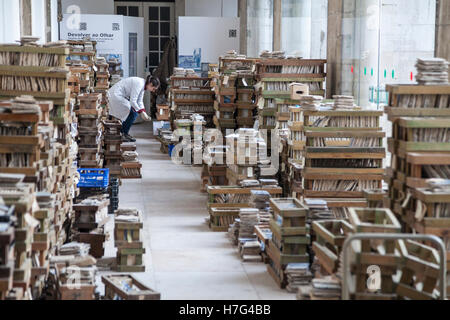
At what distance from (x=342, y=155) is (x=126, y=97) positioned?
970 cm

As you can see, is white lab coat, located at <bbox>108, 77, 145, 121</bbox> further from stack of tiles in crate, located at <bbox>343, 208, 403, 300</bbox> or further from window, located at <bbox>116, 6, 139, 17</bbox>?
window, located at <bbox>116, 6, 139, 17</bbox>

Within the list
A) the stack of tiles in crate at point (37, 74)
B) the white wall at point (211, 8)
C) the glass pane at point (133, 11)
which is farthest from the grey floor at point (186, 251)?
the glass pane at point (133, 11)

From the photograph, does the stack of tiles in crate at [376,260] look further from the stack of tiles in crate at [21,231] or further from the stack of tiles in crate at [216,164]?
the stack of tiles in crate at [216,164]

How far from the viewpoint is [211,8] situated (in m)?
31.0

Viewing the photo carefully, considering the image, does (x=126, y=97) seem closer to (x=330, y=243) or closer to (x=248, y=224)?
(x=248, y=224)

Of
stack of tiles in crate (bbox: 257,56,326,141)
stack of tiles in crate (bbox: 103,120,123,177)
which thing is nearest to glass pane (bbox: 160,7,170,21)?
stack of tiles in crate (bbox: 103,120,123,177)

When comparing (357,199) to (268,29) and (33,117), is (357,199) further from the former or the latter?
(268,29)

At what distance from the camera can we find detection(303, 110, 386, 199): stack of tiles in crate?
9.75m

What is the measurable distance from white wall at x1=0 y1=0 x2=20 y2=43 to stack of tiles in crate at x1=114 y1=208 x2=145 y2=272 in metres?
6.12

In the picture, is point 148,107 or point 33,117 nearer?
point 33,117

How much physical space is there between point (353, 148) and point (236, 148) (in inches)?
108
